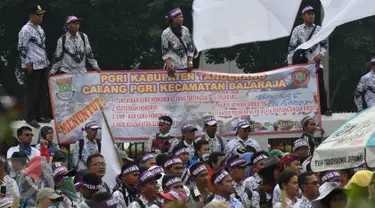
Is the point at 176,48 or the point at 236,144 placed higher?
the point at 176,48

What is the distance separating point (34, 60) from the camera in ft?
44.6

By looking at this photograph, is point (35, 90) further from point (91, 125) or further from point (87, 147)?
point (87, 147)

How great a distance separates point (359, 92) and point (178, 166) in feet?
17.3

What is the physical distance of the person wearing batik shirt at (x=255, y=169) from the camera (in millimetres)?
10148

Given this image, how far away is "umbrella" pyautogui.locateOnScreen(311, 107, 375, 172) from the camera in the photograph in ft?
16.5

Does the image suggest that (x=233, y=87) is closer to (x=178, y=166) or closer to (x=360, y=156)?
(x=178, y=166)

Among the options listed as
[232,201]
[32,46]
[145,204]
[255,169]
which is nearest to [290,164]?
[255,169]

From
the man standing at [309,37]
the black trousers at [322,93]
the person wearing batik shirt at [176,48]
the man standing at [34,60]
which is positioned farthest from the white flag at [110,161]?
the black trousers at [322,93]

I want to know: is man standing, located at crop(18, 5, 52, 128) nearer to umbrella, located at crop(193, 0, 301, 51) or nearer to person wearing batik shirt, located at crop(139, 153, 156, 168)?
person wearing batik shirt, located at crop(139, 153, 156, 168)

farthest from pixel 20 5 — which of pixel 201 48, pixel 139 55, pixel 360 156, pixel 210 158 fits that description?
pixel 360 156

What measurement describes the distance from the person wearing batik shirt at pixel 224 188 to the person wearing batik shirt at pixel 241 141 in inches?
123

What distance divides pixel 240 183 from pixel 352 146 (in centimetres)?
480

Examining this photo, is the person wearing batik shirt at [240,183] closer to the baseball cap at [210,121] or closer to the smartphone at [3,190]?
the smartphone at [3,190]

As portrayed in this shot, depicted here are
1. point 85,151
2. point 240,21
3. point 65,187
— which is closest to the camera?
point 240,21
